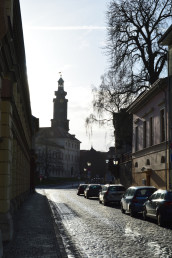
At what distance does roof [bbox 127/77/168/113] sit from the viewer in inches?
1131


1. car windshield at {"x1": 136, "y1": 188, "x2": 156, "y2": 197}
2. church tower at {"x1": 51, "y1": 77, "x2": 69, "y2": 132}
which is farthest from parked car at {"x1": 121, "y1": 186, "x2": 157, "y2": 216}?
church tower at {"x1": 51, "y1": 77, "x2": 69, "y2": 132}

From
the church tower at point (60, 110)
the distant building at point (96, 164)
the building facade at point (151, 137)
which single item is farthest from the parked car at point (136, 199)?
the church tower at point (60, 110)

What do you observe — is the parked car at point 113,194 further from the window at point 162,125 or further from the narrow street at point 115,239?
the narrow street at point 115,239

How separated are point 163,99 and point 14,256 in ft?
71.3

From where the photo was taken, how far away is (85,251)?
427 inches

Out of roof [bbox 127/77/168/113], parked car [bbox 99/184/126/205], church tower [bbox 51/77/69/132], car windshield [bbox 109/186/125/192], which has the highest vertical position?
church tower [bbox 51/77/69/132]

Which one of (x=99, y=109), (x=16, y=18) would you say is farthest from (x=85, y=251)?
(x=99, y=109)

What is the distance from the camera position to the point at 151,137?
33.9 m

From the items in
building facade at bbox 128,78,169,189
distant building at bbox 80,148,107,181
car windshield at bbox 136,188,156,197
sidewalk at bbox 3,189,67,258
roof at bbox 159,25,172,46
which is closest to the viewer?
sidewalk at bbox 3,189,67,258

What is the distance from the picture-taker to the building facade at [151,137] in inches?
1150

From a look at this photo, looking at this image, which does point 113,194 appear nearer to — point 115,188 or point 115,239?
point 115,188

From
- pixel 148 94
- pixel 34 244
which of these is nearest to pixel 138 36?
pixel 148 94

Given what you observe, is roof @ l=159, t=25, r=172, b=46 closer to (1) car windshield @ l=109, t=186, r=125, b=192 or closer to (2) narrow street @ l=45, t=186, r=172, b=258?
(1) car windshield @ l=109, t=186, r=125, b=192

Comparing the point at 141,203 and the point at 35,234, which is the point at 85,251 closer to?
the point at 35,234
